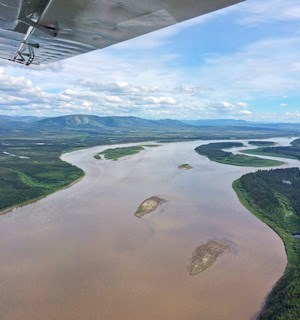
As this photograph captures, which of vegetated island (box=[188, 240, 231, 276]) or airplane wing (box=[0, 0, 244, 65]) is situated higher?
airplane wing (box=[0, 0, 244, 65])

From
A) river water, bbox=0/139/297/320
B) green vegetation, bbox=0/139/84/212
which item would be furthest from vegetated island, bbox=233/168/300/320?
green vegetation, bbox=0/139/84/212

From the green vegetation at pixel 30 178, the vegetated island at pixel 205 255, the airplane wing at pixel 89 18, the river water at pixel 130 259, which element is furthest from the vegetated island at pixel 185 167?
the airplane wing at pixel 89 18

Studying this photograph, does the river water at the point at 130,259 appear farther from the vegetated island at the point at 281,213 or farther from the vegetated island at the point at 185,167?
the vegetated island at the point at 185,167

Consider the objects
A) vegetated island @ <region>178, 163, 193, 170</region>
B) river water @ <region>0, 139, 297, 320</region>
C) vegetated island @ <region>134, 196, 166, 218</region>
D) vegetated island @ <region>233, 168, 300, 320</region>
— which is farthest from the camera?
vegetated island @ <region>178, 163, 193, 170</region>

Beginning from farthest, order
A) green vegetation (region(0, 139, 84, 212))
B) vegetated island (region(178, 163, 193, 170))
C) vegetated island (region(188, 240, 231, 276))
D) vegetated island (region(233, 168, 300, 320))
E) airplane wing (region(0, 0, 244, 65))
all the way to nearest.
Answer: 1. vegetated island (region(178, 163, 193, 170))
2. green vegetation (region(0, 139, 84, 212))
3. vegetated island (region(188, 240, 231, 276))
4. vegetated island (region(233, 168, 300, 320))
5. airplane wing (region(0, 0, 244, 65))

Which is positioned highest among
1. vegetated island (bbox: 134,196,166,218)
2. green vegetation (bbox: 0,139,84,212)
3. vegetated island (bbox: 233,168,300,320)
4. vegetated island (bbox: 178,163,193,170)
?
vegetated island (bbox: 233,168,300,320)

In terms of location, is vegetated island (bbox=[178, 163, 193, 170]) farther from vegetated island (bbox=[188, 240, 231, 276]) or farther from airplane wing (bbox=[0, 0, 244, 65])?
airplane wing (bbox=[0, 0, 244, 65])

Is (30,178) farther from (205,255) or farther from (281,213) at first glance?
(205,255)

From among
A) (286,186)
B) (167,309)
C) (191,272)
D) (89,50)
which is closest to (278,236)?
(191,272)
